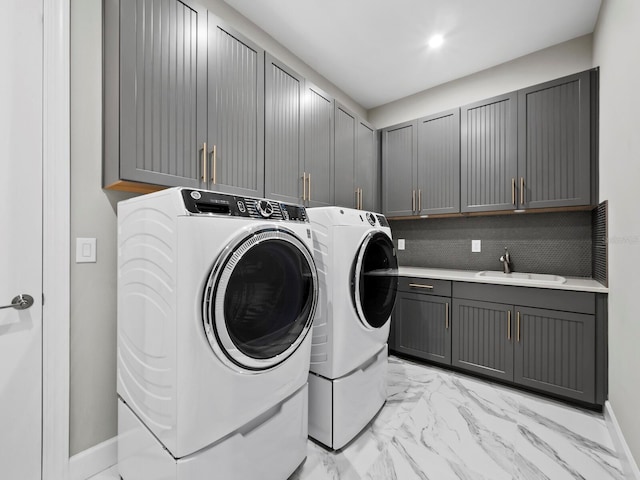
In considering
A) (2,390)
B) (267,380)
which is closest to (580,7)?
(267,380)

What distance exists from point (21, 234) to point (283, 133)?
1501mm

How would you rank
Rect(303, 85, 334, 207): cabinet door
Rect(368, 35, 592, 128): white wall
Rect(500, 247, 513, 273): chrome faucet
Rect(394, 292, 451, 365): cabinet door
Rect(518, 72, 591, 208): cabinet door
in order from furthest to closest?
Rect(500, 247, 513, 273): chrome faucet < Rect(394, 292, 451, 365): cabinet door < Rect(368, 35, 592, 128): white wall < Rect(303, 85, 334, 207): cabinet door < Rect(518, 72, 591, 208): cabinet door

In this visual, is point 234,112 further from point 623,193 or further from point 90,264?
point 623,193

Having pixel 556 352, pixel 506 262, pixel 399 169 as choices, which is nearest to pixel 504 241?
pixel 506 262

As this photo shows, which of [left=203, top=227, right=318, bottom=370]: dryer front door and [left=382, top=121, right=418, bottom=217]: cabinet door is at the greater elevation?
[left=382, top=121, right=418, bottom=217]: cabinet door

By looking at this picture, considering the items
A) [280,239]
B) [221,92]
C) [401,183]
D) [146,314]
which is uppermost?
[221,92]

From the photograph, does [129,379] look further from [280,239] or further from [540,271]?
[540,271]

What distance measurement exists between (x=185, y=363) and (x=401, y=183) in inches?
105

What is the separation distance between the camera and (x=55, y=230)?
4.40 feet

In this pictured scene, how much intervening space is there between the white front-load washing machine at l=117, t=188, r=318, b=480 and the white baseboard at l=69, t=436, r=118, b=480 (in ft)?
0.49

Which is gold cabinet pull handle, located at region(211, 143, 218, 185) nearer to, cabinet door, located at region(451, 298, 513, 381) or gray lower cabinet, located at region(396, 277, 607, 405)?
gray lower cabinet, located at region(396, 277, 607, 405)

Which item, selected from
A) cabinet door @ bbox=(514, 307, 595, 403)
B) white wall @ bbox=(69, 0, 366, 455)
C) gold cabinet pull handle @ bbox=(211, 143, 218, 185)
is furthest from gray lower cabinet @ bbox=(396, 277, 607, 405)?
white wall @ bbox=(69, 0, 366, 455)

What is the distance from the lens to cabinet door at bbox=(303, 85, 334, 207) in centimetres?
234

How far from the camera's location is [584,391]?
2.00 metres
